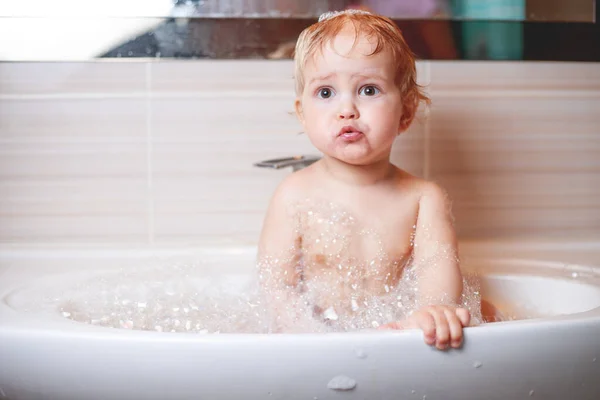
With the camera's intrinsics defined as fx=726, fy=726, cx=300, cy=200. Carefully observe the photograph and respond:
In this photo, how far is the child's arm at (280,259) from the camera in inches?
39.9

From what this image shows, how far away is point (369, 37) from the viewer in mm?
953

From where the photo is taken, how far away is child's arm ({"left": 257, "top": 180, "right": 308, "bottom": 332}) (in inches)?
39.9

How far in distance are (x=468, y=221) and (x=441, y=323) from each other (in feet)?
2.39

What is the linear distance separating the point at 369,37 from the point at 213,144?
0.45 meters

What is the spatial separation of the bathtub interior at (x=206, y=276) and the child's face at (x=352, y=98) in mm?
283

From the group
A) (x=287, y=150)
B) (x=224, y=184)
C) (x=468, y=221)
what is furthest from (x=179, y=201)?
(x=468, y=221)

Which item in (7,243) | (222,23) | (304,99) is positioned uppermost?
(222,23)

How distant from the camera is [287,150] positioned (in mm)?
1316

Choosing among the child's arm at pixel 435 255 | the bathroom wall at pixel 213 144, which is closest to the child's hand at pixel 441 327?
the child's arm at pixel 435 255

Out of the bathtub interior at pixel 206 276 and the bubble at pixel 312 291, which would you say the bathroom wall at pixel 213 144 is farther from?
the bubble at pixel 312 291

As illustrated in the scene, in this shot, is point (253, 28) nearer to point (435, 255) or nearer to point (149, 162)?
point (149, 162)

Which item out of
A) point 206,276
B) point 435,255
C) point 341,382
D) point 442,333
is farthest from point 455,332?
point 206,276

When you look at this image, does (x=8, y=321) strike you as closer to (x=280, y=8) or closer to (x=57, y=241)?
(x=57, y=241)

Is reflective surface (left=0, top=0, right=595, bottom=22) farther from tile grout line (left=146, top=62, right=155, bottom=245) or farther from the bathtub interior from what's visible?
the bathtub interior
